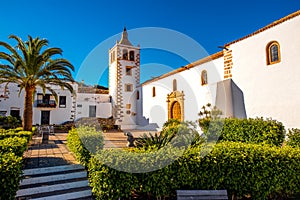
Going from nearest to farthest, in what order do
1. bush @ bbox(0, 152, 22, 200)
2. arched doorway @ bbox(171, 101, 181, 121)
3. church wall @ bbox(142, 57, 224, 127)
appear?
bush @ bbox(0, 152, 22, 200)
church wall @ bbox(142, 57, 224, 127)
arched doorway @ bbox(171, 101, 181, 121)

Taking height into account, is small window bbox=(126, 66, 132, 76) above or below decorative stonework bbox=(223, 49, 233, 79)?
above

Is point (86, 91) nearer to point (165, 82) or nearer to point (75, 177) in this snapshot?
point (165, 82)

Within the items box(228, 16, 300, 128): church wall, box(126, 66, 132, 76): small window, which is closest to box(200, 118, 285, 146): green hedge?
box(228, 16, 300, 128): church wall

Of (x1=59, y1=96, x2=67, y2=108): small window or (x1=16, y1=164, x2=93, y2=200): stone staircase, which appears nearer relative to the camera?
(x1=16, y1=164, x2=93, y2=200): stone staircase

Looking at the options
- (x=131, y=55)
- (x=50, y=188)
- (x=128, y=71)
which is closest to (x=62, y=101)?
(x=128, y=71)

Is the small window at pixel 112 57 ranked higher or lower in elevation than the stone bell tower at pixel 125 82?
higher

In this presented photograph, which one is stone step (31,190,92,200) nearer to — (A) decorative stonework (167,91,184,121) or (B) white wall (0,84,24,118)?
(A) decorative stonework (167,91,184,121)

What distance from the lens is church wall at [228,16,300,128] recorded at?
7.46 m

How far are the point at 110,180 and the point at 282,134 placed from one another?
613 cm

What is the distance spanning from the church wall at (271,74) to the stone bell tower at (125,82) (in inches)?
524

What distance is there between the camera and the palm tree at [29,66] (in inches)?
411

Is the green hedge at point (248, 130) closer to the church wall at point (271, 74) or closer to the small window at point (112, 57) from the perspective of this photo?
the church wall at point (271, 74)

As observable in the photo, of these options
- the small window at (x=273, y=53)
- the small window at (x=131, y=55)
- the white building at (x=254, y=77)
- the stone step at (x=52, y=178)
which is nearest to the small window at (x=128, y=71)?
the small window at (x=131, y=55)

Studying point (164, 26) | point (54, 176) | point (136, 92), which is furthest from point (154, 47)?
point (136, 92)
